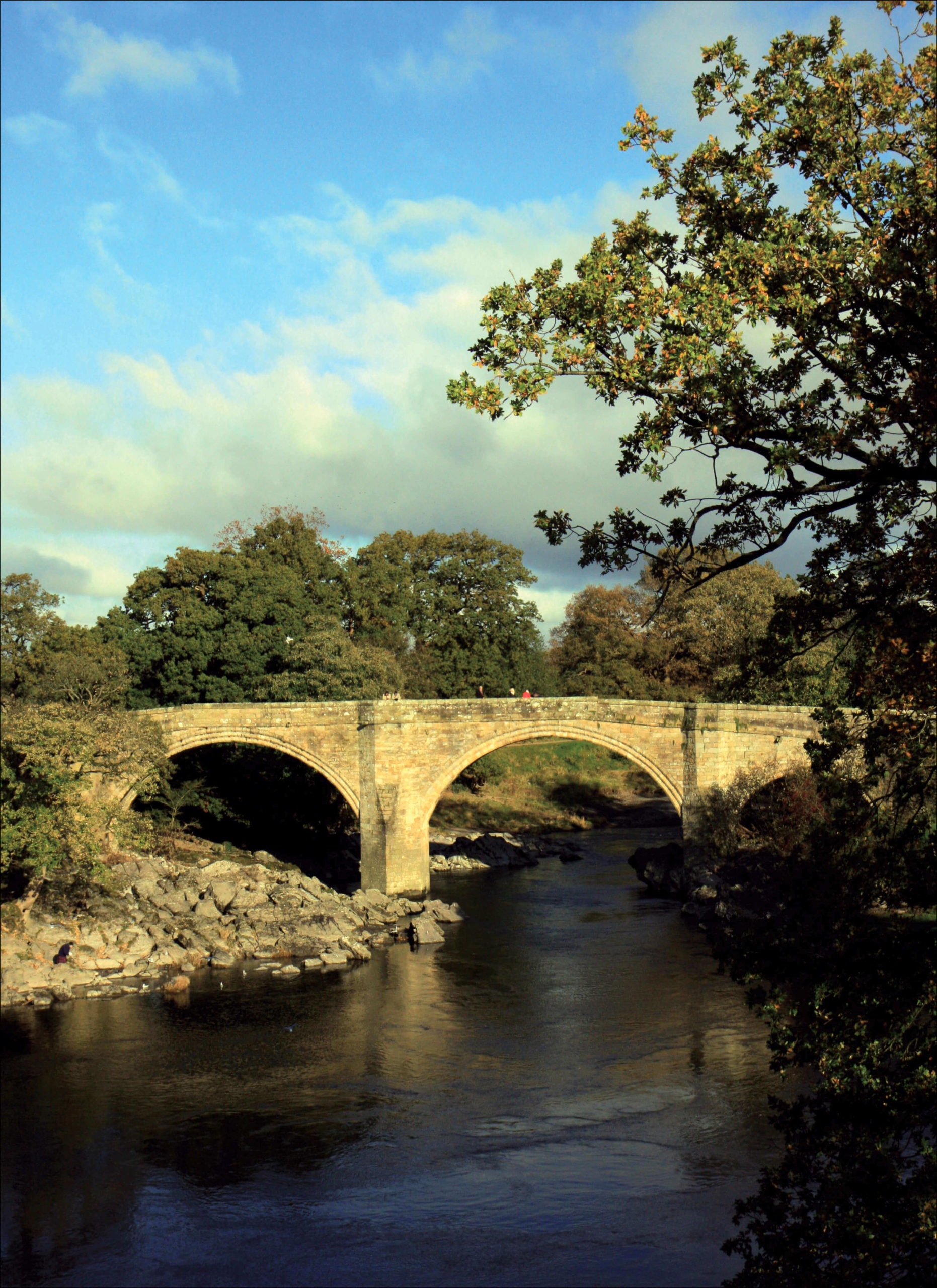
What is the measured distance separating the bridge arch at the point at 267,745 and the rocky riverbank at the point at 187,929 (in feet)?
9.88

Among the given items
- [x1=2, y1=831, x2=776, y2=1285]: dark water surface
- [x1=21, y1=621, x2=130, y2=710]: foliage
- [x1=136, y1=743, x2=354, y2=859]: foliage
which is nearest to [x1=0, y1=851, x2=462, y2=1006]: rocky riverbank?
[x1=2, y1=831, x2=776, y2=1285]: dark water surface

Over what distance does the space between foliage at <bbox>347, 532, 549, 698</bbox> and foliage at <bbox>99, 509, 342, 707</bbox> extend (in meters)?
5.93

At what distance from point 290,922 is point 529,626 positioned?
22.7m

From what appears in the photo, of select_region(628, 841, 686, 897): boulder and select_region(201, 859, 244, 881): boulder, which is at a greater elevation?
select_region(201, 859, 244, 881): boulder

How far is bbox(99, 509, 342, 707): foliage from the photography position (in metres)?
38.2

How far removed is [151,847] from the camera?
111 ft

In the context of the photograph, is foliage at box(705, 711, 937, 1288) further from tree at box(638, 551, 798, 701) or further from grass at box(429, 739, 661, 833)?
grass at box(429, 739, 661, 833)

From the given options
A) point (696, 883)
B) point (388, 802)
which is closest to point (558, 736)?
point (388, 802)

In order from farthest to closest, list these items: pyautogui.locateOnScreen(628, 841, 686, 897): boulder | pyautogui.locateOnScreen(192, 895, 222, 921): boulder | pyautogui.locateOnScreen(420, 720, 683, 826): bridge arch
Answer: pyautogui.locateOnScreen(628, 841, 686, 897): boulder → pyautogui.locateOnScreen(420, 720, 683, 826): bridge arch → pyautogui.locateOnScreen(192, 895, 222, 921): boulder

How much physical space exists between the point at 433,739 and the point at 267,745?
527cm

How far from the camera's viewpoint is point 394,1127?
1644cm

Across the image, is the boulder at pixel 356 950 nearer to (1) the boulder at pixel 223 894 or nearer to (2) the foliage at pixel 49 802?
(1) the boulder at pixel 223 894

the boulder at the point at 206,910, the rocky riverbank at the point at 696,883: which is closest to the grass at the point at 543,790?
the rocky riverbank at the point at 696,883

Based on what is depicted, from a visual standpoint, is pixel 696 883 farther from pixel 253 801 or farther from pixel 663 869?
pixel 253 801
